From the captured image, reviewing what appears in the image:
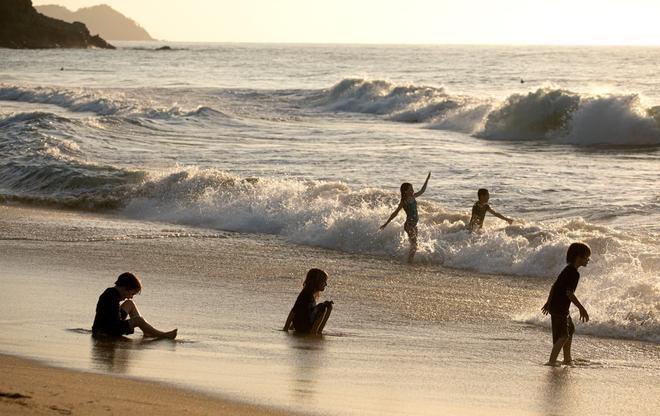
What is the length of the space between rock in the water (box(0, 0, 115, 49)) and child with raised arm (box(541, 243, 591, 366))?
12995cm

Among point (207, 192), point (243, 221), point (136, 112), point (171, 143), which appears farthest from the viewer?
point (136, 112)

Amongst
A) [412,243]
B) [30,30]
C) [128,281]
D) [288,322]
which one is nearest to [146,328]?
[128,281]

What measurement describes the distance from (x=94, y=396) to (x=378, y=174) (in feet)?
57.0

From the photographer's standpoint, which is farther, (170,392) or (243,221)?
(243,221)

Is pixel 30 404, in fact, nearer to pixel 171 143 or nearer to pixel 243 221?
pixel 243 221

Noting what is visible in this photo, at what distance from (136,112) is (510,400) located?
104 feet

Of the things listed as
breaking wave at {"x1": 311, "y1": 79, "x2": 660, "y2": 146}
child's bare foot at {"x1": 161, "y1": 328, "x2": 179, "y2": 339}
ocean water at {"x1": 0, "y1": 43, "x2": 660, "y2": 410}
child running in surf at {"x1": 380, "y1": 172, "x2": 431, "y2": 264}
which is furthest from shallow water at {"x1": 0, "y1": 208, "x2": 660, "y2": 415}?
breaking wave at {"x1": 311, "y1": 79, "x2": 660, "y2": 146}

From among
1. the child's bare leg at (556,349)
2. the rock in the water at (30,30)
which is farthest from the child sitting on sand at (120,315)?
the rock in the water at (30,30)

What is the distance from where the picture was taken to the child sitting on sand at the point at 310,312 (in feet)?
32.8

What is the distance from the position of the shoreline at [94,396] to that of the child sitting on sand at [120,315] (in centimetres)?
162

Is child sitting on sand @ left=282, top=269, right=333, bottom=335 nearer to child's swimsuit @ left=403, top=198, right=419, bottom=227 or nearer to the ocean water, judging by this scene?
the ocean water

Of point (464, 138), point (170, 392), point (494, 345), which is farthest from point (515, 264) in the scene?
point (464, 138)

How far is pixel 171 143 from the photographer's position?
98.7ft

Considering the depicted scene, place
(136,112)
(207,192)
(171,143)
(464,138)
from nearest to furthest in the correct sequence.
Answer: (207,192) → (171,143) → (464,138) → (136,112)
